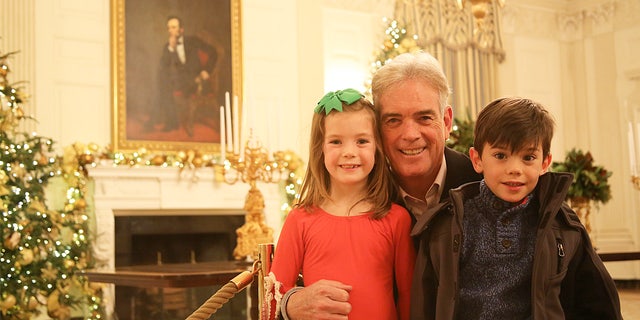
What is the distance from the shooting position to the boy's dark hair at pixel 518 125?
6.53ft

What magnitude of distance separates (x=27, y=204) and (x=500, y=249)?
5988 mm

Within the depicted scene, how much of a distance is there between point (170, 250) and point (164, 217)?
432 millimetres

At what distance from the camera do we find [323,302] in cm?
203

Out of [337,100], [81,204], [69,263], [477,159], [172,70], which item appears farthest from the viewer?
[172,70]

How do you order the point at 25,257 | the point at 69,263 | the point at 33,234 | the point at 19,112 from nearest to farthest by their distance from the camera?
the point at 25,257, the point at 33,234, the point at 19,112, the point at 69,263

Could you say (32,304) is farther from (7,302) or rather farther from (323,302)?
(323,302)

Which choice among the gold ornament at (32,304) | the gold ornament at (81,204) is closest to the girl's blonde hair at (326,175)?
the gold ornament at (32,304)

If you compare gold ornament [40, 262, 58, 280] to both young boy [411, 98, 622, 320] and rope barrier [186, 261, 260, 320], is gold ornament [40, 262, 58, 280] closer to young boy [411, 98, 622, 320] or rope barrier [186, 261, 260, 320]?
rope barrier [186, 261, 260, 320]

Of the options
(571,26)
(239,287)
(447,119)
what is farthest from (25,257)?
(571,26)

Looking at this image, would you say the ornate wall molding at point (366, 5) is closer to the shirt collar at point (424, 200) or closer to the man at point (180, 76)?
the man at point (180, 76)

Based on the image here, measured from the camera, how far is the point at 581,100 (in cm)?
1197

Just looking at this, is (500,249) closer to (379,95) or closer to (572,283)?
(572,283)

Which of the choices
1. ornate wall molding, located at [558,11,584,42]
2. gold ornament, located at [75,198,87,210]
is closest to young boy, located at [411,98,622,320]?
gold ornament, located at [75,198,87,210]

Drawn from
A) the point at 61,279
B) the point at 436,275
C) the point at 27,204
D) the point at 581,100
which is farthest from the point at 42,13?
the point at 581,100
